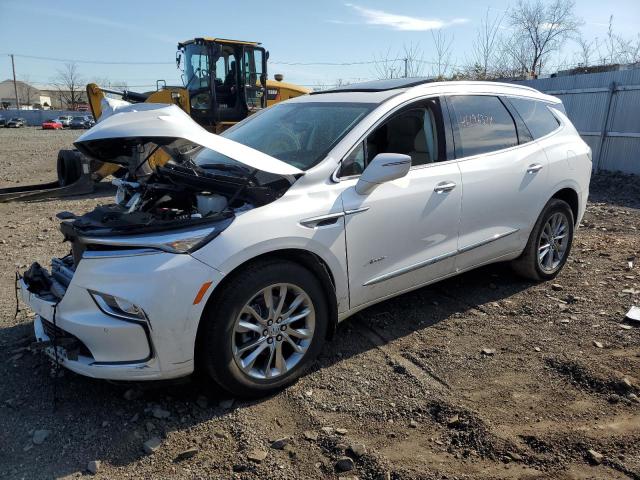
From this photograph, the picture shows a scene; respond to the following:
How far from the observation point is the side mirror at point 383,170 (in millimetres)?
3291

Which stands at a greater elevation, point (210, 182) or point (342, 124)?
point (342, 124)

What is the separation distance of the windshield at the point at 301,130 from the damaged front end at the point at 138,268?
14.3 inches

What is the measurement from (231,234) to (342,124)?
1.31 meters

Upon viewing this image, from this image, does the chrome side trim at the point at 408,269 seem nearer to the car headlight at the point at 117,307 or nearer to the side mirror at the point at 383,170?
the side mirror at the point at 383,170

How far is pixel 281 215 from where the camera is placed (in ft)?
10.00

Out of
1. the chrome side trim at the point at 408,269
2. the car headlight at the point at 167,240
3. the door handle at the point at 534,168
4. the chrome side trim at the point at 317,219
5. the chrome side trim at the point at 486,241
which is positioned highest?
the door handle at the point at 534,168

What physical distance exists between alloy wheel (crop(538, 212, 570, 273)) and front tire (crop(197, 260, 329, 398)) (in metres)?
2.66

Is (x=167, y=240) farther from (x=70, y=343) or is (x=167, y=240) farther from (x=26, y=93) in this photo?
(x=26, y=93)

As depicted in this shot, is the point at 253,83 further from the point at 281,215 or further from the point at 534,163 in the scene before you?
the point at 281,215

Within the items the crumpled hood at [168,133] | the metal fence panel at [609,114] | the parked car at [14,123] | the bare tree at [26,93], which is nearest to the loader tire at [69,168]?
the crumpled hood at [168,133]

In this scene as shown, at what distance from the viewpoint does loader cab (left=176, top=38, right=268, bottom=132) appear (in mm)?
11352

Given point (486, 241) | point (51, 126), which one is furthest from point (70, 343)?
point (51, 126)

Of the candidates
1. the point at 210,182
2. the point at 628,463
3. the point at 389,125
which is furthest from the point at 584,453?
the point at 210,182

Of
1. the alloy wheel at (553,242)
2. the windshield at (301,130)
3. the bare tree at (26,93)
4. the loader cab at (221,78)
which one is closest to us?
the windshield at (301,130)
